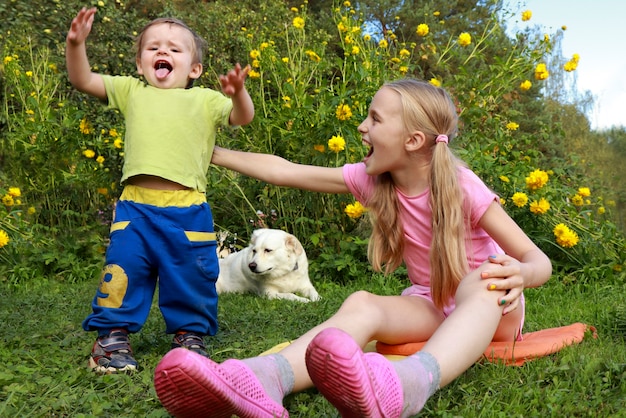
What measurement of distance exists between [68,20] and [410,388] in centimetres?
653

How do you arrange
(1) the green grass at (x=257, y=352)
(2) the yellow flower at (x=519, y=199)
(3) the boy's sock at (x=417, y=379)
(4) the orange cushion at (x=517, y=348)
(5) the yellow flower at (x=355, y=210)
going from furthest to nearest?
1. (5) the yellow flower at (x=355, y=210)
2. (2) the yellow flower at (x=519, y=199)
3. (4) the orange cushion at (x=517, y=348)
4. (1) the green grass at (x=257, y=352)
5. (3) the boy's sock at (x=417, y=379)

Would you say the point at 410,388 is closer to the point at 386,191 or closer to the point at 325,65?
the point at 386,191

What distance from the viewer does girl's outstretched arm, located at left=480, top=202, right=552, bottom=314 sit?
1.96 metres

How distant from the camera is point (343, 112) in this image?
436 centimetres

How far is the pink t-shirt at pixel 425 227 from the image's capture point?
2266mm

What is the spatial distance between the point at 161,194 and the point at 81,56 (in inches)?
21.8

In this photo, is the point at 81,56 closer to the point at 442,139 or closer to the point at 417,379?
the point at 442,139

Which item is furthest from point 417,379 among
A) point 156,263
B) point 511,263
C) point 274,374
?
point 156,263

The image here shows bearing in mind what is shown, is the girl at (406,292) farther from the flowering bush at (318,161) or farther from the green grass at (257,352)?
the flowering bush at (318,161)

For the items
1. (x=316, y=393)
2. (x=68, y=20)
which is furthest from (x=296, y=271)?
(x=68, y=20)

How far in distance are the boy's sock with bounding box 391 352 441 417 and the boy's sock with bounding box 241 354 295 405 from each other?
33 centimetres

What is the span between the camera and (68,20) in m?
7.06

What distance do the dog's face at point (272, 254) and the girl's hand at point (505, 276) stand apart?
96.3 inches

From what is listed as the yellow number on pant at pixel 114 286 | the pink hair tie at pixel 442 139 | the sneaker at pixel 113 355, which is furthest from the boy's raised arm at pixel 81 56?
the pink hair tie at pixel 442 139
